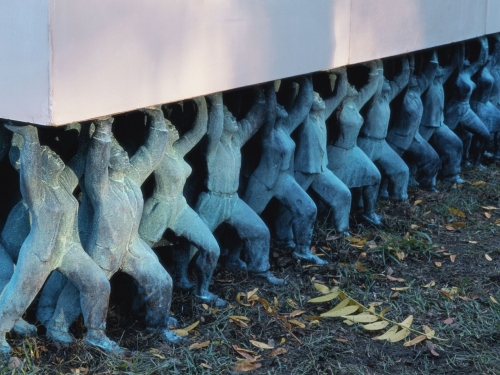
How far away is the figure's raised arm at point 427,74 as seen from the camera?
6.42 metres

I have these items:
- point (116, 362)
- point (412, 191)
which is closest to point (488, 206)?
point (412, 191)

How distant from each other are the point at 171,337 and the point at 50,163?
83 cm

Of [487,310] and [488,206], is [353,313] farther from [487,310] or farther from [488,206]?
[488,206]

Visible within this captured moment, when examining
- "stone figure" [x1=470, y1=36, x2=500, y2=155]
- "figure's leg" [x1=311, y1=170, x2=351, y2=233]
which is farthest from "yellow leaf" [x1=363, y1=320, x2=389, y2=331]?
"stone figure" [x1=470, y1=36, x2=500, y2=155]

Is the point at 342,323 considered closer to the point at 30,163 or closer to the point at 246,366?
the point at 246,366

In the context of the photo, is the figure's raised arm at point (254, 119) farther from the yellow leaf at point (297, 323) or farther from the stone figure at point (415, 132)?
the stone figure at point (415, 132)

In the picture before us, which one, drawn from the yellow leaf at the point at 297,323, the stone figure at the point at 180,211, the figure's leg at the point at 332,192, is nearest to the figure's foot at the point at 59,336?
the stone figure at the point at 180,211

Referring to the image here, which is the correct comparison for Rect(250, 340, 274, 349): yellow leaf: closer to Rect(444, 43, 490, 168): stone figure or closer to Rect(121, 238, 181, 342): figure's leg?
Rect(121, 238, 181, 342): figure's leg

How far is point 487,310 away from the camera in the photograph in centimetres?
437

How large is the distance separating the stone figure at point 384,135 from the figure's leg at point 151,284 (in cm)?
223

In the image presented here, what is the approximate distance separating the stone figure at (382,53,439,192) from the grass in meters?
0.74

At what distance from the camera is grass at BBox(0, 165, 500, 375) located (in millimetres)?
3654

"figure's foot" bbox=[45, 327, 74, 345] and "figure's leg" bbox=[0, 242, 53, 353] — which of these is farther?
"figure's foot" bbox=[45, 327, 74, 345]

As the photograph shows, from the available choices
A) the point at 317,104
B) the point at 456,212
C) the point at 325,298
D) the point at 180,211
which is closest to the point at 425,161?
the point at 456,212
